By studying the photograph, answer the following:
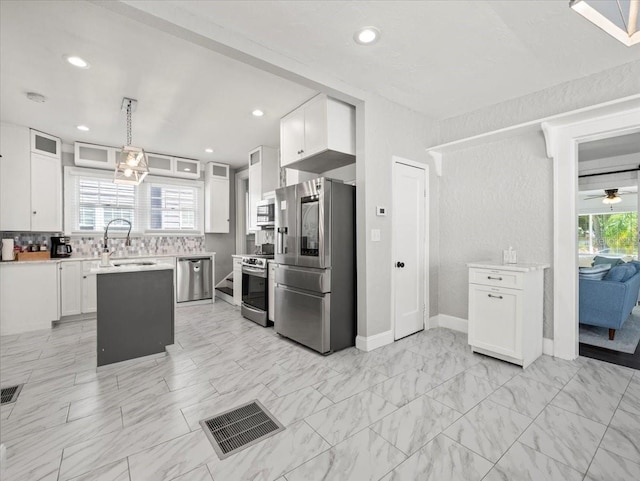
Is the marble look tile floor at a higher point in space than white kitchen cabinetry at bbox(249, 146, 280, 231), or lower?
lower

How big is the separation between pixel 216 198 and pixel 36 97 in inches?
123

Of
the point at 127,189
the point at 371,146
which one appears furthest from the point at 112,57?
the point at 127,189

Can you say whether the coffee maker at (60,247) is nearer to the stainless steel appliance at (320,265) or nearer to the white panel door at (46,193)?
the white panel door at (46,193)

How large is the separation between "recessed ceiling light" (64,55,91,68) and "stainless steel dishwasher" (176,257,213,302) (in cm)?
334

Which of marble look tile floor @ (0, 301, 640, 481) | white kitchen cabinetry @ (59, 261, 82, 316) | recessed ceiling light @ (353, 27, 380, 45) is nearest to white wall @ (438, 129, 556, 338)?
marble look tile floor @ (0, 301, 640, 481)

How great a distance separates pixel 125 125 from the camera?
4238 millimetres

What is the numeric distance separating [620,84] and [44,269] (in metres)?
6.88

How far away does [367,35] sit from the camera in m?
2.32

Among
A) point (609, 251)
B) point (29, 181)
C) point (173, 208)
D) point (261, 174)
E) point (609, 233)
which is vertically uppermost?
point (261, 174)

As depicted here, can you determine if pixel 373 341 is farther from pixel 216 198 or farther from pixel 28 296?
pixel 28 296

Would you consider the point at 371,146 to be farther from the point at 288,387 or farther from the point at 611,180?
the point at 611,180

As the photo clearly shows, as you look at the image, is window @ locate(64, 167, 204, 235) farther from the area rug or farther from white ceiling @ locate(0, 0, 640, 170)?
the area rug

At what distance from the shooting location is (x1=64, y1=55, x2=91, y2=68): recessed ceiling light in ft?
8.64

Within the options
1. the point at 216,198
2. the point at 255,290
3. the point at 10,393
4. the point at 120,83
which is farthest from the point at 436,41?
the point at 216,198
